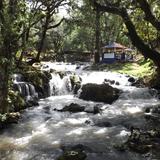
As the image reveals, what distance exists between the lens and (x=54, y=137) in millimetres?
15820

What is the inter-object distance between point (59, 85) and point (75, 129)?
39.6ft

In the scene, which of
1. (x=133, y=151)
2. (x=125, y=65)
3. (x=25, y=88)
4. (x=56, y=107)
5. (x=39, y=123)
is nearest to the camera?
(x=133, y=151)

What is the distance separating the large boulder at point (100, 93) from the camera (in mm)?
24906

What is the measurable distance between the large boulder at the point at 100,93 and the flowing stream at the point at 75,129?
538mm

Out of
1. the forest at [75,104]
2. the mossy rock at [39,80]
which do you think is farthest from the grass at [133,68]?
the mossy rock at [39,80]

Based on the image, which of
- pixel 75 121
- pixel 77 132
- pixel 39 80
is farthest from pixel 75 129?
pixel 39 80

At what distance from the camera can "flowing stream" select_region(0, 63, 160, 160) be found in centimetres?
1353

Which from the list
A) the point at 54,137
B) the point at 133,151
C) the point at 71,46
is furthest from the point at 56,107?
the point at 71,46

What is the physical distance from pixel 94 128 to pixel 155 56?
16.2ft

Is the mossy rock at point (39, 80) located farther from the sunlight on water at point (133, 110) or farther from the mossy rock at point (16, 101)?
the sunlight on water at point (133, 110)

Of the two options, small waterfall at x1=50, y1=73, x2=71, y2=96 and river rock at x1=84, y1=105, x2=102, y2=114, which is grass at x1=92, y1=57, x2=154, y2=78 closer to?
small waterfall at x1=50, y1=73, x2=71, y2=96

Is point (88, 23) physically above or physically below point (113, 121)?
above

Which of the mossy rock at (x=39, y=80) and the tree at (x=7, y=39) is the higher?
the tree at (x=7, y=39)

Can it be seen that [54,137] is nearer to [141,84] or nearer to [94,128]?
[94,128]
